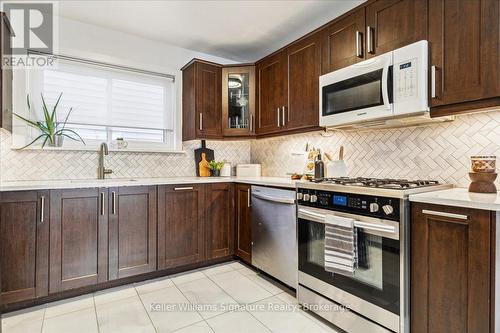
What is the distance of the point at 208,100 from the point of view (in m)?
3.22

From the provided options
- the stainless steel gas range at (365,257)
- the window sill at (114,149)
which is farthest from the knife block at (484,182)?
the window sill at (114,149)

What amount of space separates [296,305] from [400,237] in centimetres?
105

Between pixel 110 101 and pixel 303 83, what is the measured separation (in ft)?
6.75

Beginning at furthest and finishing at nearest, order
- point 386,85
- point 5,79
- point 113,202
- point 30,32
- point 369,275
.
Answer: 1. point 30,32
2. point 113,202
3. point 5,79
4. point 386,85
5. point 369,275

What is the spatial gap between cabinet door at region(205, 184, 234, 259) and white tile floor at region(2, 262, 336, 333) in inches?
16.3

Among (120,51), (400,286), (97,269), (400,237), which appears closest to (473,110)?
(400,237)

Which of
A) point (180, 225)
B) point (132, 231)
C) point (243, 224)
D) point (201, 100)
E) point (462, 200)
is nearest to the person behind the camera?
point (462, 200)

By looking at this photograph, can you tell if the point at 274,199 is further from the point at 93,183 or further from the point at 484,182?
the point at 93,183

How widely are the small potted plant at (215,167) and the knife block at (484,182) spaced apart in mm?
2451

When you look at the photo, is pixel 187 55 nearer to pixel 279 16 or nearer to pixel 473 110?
pixel 279 16

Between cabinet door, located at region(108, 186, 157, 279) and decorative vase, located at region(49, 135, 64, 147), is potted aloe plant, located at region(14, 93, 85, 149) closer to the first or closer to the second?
decorative vase, located at region(49, 135, 64, 147)

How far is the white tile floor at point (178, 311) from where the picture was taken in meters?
1.86

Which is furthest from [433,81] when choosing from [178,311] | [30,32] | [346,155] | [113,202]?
[30,32]

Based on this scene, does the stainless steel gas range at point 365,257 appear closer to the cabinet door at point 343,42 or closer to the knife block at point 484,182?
the knife block at point 484,182
